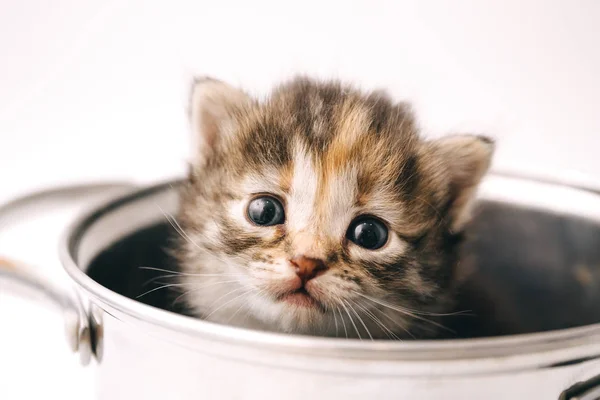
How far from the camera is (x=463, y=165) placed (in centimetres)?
94

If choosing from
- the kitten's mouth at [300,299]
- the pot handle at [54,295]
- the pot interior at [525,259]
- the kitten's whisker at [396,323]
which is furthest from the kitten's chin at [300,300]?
the pot interior at [525,259]

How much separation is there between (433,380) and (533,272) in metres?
0.76

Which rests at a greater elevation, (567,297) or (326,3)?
(326,3)

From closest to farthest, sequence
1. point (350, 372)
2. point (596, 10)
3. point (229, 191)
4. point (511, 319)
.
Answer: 1. point (350, 372)
2. point (229, 191)
3. point (511, 319)
4. point (596, 10)

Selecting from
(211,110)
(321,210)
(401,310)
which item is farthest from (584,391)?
(211,110)

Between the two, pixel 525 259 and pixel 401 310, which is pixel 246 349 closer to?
pixel 401 310

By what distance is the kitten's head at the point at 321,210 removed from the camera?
2.63 ft

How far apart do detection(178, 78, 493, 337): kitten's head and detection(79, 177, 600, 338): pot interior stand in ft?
0.65

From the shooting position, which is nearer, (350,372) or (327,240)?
(350,372)

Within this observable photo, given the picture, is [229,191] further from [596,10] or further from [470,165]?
[596,10]

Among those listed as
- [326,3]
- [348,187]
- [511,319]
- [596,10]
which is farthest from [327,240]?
[596,10]

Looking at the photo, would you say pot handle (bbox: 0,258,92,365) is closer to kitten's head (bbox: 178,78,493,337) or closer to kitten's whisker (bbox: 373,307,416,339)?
kitten's head (bbox: 178,78,493,337)

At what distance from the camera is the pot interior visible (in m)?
1.18

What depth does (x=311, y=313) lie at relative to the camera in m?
0.79
